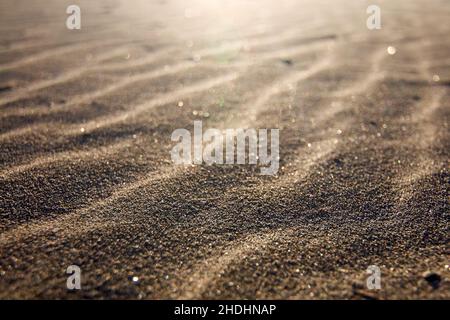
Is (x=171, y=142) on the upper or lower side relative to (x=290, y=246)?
upper

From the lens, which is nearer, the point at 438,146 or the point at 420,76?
the point at 438,146

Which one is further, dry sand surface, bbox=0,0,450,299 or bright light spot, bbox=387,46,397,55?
bright light spot, bbox=387,46,397,55

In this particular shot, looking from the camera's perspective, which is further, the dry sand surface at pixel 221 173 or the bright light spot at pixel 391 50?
the bright light spot at pixel 391 50

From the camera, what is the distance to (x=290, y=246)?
998 mm

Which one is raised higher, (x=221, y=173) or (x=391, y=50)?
(x=391, y=50)

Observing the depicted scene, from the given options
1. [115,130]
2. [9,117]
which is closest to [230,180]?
[115,130]

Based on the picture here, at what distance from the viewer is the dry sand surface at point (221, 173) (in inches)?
36.0

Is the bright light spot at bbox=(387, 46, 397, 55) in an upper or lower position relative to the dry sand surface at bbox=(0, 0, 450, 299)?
upper

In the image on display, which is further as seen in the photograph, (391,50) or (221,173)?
(391,50)

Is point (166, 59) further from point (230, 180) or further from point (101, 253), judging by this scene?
point (101, 253)

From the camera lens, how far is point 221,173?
1291 millimetres

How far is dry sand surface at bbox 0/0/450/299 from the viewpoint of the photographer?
0.91 m
